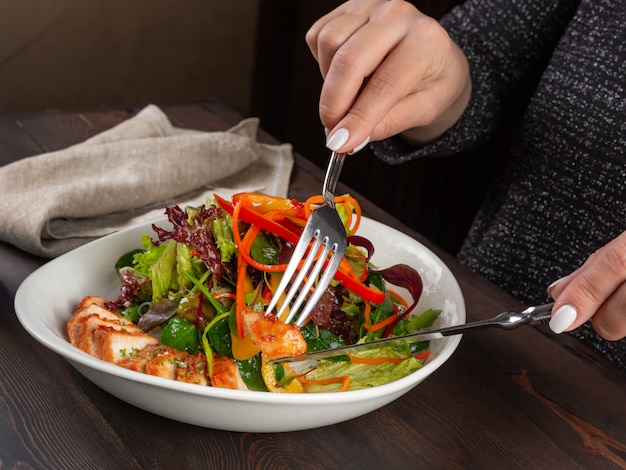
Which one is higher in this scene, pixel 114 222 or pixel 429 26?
pixel 429 26

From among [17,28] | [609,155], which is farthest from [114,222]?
[17,28]

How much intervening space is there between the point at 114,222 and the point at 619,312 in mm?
1002

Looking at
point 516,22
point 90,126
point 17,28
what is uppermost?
point 516,22

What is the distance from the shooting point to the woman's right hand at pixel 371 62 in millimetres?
1052

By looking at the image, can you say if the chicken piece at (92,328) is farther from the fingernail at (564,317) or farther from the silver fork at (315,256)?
the fingernail at (564,317)

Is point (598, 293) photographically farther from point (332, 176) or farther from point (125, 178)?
point (125, 178)

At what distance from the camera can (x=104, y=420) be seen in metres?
0.88

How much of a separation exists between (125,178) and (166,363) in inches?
28.7

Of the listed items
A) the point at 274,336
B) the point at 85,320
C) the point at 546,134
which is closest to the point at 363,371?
the point at 274,336

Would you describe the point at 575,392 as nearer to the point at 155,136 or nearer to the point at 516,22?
the point at 516,22

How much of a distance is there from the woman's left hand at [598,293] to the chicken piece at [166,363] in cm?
46

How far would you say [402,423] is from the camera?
3.11 feet

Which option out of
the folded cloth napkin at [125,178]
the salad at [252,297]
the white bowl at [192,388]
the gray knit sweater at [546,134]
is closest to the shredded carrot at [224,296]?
the salad at [252,297]

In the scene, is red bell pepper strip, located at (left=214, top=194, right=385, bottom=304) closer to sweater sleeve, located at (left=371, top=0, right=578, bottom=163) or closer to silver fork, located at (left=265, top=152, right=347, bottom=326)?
silver fork, located at (left=265, top=152, right=347, bottom=326)
